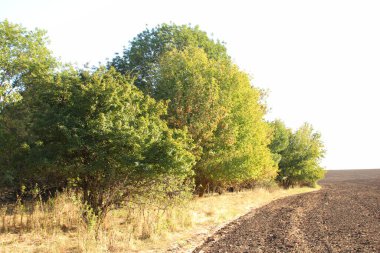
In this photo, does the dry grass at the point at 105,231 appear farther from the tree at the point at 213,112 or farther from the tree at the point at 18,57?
the tree at the point at 18,57

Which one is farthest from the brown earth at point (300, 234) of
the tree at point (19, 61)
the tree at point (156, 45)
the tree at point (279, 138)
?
the tree at point (279, 138)

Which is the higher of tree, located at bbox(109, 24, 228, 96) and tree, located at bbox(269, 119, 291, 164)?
tree, located at bbox(109, 24, 228, 96)

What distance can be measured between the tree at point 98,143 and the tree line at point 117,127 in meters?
0.04

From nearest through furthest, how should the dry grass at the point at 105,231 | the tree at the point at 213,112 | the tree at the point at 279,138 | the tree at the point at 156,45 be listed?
the dry grass at the point at 105,231
the tree at the point at 213,112
the tree at the point at 156,45
the tree at the point at 279,138

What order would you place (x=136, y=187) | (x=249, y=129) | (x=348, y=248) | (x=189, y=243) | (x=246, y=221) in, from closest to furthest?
(x=348, y=248) → (x=189, y=243) → (x=136, y=187) → (x=246, y=221) → (x=249, y=129)

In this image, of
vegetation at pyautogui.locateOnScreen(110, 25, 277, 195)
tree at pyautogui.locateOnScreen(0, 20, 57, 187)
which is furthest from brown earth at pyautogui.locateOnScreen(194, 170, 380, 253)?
tree at pyautogui.locateOnScreen(0, 20, 57, 187)

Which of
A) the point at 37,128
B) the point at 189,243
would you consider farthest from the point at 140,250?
the point at 37,128

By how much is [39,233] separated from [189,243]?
5586 millimetres

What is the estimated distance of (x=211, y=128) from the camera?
2294 cm

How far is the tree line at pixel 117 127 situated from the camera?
12.7m

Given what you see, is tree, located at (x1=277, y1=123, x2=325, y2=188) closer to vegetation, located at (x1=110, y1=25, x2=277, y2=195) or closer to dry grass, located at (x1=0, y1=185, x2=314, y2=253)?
vegetation, located at (x1=110, y1=25, x2=277, y2=195)

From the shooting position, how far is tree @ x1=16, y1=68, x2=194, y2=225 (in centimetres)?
1245

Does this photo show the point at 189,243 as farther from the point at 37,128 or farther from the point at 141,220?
the point at 37,128

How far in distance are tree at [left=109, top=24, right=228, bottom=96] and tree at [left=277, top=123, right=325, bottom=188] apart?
21.0 meters
